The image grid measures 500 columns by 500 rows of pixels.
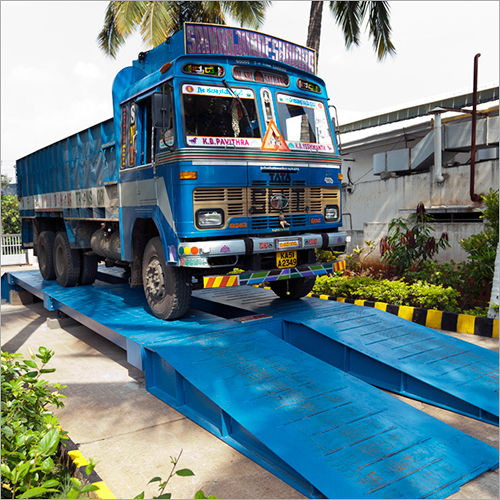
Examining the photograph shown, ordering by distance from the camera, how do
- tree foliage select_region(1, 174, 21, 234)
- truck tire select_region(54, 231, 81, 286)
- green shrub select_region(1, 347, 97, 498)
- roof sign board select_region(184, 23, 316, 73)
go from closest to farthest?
green shrub select_region(1, 347, 97, 498) → roof sign board select_region(184, 23, 316, 73) → truck tire select_region(54, 231, 81, 286) → tree foliage select_region(1, 174, 21, 234)

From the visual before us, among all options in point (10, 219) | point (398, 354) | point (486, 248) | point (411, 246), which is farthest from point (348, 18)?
point (10, 219)

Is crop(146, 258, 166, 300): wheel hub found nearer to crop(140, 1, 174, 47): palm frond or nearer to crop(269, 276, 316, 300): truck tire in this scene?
crop(269, 276, 316, 300): truck tire

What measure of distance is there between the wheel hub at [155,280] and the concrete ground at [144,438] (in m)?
0.95

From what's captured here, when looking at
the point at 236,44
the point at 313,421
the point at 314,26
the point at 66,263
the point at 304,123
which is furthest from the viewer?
the point at 314,26

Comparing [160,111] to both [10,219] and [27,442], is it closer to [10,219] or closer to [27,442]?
A: [27,442]

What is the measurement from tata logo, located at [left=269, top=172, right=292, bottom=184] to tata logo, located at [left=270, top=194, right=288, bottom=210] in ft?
0.51

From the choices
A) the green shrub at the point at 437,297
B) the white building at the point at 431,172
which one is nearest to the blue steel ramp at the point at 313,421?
the green shrub at the point at 437,297

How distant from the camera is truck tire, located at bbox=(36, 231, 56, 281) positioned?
9.47 metres

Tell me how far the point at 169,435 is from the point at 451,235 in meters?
7.16

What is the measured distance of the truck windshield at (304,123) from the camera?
5913 millimetres

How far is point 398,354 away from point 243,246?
190cm

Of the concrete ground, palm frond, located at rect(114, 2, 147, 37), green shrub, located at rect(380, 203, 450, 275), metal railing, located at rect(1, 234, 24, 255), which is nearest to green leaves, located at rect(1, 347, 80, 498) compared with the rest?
the concrete ground

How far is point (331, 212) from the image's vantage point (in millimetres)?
6363

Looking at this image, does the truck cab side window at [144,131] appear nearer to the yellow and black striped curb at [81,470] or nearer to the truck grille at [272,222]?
the truck grille at [272,222]
